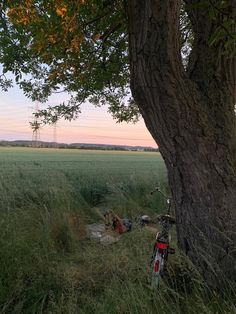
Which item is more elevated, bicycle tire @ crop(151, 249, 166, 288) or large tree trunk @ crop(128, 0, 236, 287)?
large tree trunk @ crop(128, 0, 236, 287)

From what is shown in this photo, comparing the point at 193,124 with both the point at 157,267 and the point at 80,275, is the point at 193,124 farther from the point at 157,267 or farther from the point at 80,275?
the point at 80,275

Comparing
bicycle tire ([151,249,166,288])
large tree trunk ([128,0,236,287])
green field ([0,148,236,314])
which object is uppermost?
large tree trunk ([128,0,236,287])

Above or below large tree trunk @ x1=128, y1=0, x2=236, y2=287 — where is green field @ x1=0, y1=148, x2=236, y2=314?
below

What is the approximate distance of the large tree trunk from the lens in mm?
3143

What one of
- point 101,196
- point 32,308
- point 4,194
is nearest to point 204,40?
point 32,308

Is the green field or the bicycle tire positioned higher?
the bicycle tire

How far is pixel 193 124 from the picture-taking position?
129 inches

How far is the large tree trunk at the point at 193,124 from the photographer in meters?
3.14

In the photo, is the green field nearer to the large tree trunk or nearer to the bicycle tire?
the bicycle tire

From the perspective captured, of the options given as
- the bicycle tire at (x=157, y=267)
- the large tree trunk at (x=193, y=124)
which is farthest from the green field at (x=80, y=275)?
the large tree trunk at (x=193, y=124)

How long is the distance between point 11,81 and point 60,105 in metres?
1.41

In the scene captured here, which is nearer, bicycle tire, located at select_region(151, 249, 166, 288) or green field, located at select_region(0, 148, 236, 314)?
green field, located at select_region(0, 148, 236, 314)

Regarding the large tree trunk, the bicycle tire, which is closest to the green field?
the bicycle tire

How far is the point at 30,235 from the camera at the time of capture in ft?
15.9
